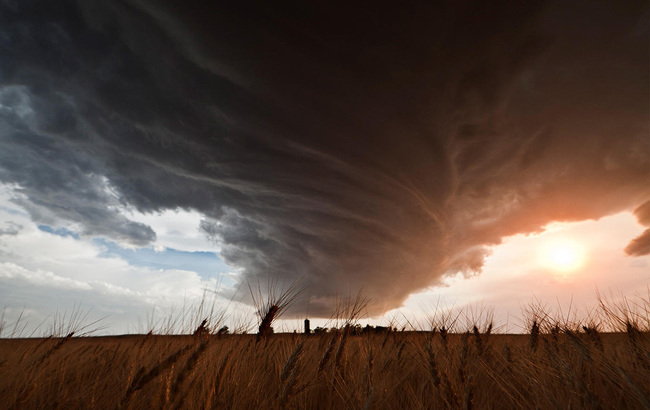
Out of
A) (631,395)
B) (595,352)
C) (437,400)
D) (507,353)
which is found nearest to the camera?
(631,395)

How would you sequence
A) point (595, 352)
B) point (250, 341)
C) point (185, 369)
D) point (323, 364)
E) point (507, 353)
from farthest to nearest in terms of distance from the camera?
point (250, 341) < point (507, 353) < point (323, 364) < point (595, 352) < point (185, 369)

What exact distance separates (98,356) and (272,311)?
179 inches

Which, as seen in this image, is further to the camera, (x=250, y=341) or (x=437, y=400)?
(x=250, y=341)

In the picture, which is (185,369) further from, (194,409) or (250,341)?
(250,341)

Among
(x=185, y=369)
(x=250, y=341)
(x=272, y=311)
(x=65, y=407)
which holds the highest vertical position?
(x=272, y=311)

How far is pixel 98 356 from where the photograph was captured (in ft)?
23.8

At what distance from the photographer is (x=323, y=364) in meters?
3.80

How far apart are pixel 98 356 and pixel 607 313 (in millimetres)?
10385

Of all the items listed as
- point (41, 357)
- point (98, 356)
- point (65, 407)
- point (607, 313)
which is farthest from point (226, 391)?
point (607, 313)

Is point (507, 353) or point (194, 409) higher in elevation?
point (507, 353)

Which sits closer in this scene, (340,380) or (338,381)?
(338,381)

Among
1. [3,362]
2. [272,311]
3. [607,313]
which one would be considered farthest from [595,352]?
[3,362]

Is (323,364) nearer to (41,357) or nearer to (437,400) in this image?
(437,400)

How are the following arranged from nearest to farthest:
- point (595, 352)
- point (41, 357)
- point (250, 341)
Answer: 1. point (595, 352)
2. point (41, 357)
3. point (250, 341)
